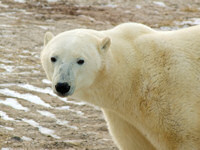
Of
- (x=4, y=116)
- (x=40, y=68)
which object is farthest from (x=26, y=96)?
(x=40, y=68)

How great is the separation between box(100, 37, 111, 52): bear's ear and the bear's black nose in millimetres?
508

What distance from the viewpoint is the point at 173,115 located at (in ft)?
13.5

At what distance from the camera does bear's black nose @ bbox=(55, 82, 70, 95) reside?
3.95 metres

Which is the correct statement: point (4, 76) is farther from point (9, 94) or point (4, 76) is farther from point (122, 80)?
point (122, 80)

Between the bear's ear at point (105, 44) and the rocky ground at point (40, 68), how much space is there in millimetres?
2071

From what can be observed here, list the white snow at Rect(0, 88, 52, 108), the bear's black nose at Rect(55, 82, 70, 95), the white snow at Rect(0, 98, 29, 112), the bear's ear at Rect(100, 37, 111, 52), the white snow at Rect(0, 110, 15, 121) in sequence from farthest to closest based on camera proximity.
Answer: the white snow at Rect(0, 88, 52, 108) < the white snow at Rect(0, 98, 29, 112) < the white snow at Rect(0, 110, 15, 121) < the bear's ear at Rect(100, 37, 111, 52) < the bear's black nose at Rect(55, 82, 70, 95)

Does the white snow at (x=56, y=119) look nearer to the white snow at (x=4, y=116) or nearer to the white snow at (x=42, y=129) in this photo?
the white snow at (x=42, y=129)

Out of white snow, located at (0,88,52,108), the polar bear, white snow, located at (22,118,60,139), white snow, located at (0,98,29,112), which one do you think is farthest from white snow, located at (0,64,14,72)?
the polar bear

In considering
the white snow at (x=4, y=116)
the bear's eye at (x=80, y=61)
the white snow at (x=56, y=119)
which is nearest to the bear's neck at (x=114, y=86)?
the bear's eye at (x=80, y=61)

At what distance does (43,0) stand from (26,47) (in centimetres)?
558

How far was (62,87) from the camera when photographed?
396 cm

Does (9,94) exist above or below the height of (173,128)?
below

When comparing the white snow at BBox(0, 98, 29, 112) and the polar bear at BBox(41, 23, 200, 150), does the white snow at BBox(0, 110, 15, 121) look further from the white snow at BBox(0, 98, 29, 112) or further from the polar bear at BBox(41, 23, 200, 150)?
the polar bear at BBox(41, 23, 200, 150)

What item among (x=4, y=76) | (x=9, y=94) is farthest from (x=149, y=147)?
(x=4, y=76)
